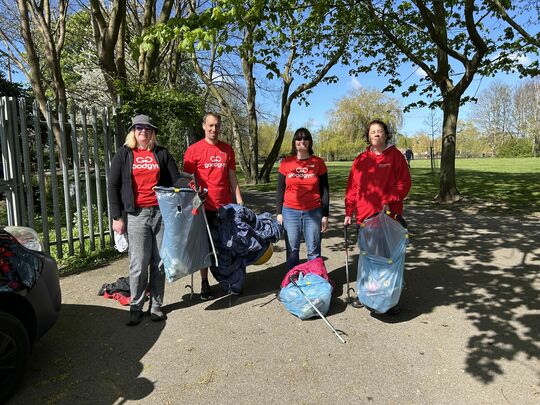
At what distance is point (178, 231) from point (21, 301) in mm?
1358

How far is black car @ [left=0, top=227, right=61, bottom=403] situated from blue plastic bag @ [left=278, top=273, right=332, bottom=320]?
206cm

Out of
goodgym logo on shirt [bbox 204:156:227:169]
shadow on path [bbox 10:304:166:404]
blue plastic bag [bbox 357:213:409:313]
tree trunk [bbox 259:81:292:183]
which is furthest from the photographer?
tree trunk [bbox 259:81:292:183]

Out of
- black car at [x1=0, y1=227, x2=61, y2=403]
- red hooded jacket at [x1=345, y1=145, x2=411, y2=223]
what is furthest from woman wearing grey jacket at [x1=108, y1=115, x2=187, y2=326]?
red hooded jacket at [x1=345, y1=145, x2=411, y2=223]

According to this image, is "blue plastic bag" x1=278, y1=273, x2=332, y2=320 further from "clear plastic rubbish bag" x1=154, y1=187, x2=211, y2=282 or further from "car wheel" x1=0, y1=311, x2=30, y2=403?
"car wheel" x1=0, y1=311, x2=30, y2=403

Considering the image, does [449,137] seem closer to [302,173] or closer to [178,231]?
[302,173]

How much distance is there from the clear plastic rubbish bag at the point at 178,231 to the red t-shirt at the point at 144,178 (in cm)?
14

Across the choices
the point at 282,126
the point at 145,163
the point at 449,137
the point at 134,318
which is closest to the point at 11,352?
the point at 134,318

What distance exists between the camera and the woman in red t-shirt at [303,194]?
14.1ft

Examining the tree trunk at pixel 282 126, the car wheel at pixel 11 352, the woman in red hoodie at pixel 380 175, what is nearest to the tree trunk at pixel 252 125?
the tree trunk at pixel 282 126

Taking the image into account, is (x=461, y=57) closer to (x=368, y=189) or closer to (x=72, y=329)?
(x=368, y=189)

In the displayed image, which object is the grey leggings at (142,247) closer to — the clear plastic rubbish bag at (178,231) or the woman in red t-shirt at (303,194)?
the clear plastic rubbish bag at (178,231)

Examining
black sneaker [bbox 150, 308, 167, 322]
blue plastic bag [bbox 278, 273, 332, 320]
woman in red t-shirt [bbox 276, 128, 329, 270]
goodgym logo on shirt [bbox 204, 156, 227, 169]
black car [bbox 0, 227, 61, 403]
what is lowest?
black sneaker [bbox 150, 308, 167, 322]

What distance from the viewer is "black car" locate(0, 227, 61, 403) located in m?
2.74

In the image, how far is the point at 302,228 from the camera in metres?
4.43
